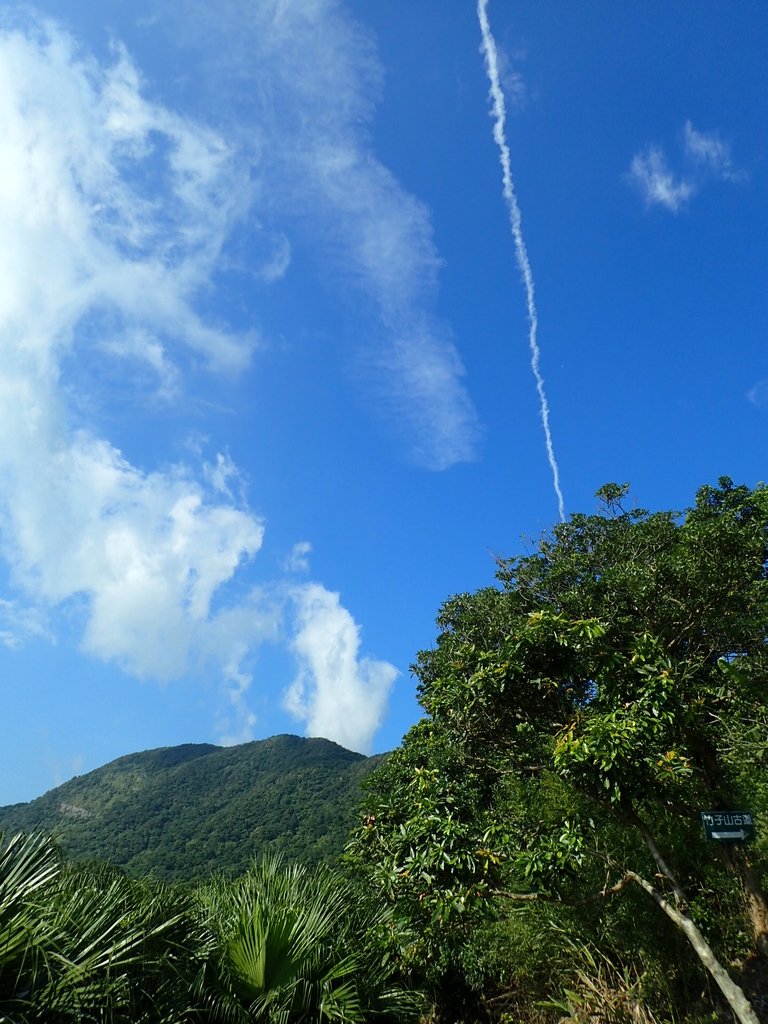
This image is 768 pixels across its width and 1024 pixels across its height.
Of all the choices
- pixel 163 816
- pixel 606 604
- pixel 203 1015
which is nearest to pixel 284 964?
pixel 203 1015

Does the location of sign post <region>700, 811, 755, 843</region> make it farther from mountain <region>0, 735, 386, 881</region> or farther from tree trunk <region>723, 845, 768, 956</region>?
mountain <region>0, 735, 386, 881</region>

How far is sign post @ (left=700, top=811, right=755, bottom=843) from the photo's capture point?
568 cm

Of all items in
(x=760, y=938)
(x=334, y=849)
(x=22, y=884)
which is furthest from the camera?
(x=334, y=849)

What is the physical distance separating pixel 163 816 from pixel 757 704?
74.3 metres

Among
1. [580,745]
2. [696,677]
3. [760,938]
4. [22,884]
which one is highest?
[696,677]

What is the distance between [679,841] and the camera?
30.0 feet

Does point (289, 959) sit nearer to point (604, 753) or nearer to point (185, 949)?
point (185, 949)

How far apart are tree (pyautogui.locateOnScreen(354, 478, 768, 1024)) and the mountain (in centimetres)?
2801

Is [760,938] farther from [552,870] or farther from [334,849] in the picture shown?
[334,849]

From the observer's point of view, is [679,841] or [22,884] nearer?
[22,884]

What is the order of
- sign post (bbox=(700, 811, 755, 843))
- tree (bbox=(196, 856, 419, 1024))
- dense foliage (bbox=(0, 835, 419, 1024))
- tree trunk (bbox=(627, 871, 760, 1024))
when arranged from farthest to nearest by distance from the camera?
tree (bbox=(196, 856, 419, 1024))
sign post (bbox=(700, 811, 755, 843))
tree trunk (bbox=(627, 871, 760, 1024))
dense foliage (bbox=(0, 835, 419, 1024))

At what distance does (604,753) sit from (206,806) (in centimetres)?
7411

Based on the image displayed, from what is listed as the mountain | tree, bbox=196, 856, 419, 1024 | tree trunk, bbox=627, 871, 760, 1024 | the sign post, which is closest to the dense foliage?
tree, bbox=196, 856, 419, 1024

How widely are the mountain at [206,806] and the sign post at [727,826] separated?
31.4 metres
